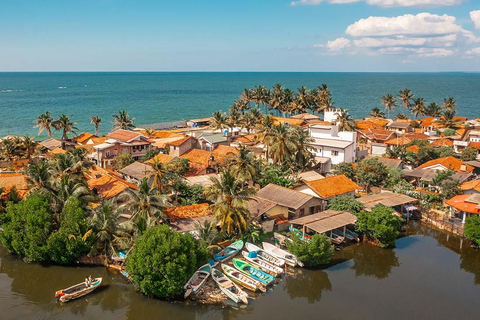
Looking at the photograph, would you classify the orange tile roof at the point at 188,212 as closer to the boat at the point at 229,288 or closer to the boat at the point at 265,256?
the boat at the point at 265,256

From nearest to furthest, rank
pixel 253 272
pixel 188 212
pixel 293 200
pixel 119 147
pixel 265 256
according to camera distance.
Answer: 1. pixel 253 272
2. pixel 265 256
3. pixel 188 212
4. pixel 293 200
5. pixel 119 147

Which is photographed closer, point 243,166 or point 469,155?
point 243,166

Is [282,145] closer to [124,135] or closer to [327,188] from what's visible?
[327,188]

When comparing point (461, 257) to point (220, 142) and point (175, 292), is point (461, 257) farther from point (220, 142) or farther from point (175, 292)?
point (220, 142)

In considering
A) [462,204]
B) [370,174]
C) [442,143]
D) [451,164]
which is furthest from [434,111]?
[462,204]

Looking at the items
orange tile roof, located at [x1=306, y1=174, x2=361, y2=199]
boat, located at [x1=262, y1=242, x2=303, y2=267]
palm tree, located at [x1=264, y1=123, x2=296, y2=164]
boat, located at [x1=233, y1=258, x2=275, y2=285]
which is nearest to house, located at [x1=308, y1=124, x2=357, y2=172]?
palm tree, located at [x1=264, y1=123, x2=296, y2=164]

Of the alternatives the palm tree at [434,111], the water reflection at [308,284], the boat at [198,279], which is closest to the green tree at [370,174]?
the water reflection at [308,284]

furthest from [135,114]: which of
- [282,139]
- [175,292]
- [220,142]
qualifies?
[175,292]
